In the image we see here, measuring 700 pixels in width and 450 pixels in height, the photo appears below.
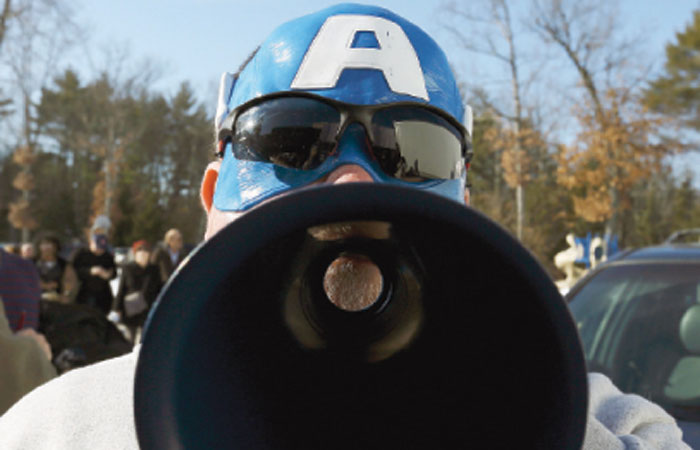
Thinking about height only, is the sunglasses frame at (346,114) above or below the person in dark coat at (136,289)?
above

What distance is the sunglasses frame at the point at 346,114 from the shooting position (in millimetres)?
962

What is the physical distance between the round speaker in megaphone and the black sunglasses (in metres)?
0.18

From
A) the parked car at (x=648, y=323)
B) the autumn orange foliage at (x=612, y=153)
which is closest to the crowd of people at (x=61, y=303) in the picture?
the parked car at (x=648, y=323)

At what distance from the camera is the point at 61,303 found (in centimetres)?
465

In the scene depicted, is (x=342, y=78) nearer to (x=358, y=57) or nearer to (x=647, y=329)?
(x=358, y=57)

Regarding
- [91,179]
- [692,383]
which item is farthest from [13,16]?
[91,179]

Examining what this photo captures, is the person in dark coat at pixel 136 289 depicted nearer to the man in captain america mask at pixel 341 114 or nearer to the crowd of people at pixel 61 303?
the crowd of people at pixel 61 303

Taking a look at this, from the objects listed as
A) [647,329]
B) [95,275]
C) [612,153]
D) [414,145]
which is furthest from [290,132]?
[612,153]

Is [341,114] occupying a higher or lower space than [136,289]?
higher

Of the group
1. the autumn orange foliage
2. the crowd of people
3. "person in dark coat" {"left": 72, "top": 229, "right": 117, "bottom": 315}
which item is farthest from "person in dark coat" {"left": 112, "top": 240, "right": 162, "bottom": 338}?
the autumn orange foliage

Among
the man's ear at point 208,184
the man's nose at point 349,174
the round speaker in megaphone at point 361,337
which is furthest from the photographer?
the man's ear at point 208,184

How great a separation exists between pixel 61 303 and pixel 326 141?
4.31 m

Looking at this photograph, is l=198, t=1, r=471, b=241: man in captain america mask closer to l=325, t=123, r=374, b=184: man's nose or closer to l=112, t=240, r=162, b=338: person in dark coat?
l=325, t=123, r=374, b=184: man's nose

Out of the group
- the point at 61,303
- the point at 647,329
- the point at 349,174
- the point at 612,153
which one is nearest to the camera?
the point at 349,174
